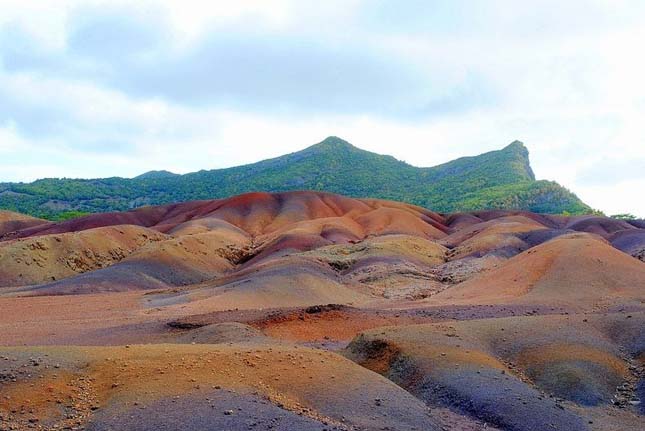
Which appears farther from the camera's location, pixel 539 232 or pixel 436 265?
pixel 539 232

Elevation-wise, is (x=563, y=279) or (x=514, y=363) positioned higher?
(x=563, y=279)

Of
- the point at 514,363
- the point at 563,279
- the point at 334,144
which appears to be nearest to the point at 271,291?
the point at 563,279

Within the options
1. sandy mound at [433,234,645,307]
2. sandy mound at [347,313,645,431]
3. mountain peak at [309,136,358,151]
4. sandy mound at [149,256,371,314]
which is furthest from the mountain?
sandy mound at [347,313,645,431]

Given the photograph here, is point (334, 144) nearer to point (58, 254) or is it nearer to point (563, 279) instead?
point (58, 254)

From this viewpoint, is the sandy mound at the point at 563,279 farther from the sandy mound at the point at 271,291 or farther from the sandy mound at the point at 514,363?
the sandy mound at the point at 514,363

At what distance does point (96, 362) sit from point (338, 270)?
26943 millimetres

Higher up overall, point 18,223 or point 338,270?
point 18,223

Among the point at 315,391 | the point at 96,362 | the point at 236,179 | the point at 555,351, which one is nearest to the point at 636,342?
the point at 555,351

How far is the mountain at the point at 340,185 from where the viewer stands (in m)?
108

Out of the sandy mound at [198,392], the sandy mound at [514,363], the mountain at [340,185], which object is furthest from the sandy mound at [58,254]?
the mountain at [340,185]

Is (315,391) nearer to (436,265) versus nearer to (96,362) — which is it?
(96,362)

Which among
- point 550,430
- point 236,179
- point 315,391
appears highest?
point 236,179

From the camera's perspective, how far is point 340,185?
136000 mm

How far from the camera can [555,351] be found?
52.7ft
